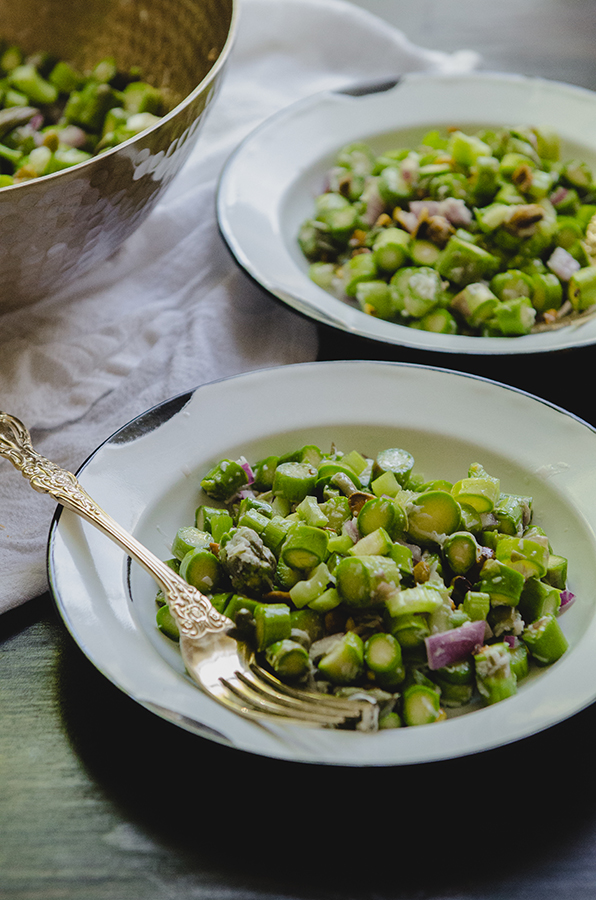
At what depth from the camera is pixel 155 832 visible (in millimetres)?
811

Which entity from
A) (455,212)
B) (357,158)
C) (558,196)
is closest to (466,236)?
(455,212)

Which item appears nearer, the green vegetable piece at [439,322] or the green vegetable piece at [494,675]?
the green vegetable piece at [494,675]

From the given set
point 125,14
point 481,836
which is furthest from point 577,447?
point 125,14

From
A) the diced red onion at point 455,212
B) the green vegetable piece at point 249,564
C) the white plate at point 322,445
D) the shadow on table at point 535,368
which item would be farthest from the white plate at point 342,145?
the green vegetable piece at point 249,564

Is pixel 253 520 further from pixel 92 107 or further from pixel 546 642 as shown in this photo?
pixel 92 107

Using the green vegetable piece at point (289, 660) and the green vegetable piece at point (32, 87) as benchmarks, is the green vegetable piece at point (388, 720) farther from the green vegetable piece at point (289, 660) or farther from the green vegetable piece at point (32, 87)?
the green vegetable piece at point (32, 87)

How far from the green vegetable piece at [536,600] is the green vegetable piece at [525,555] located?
0.01 metres

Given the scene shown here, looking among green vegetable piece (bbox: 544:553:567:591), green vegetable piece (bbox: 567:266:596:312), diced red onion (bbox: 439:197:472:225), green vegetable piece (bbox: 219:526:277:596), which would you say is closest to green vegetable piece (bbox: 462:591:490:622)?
green vegetable piece (bbox: 544:553:567:591)

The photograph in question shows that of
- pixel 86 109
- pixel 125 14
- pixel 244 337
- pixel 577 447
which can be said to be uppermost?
pixel 125 14

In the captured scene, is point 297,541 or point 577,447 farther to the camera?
point 577,447

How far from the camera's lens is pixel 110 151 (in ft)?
3.71

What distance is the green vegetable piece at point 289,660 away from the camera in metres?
0.86

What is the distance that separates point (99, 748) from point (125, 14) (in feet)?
4.64

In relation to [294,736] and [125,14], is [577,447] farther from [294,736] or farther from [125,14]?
[125,14]
